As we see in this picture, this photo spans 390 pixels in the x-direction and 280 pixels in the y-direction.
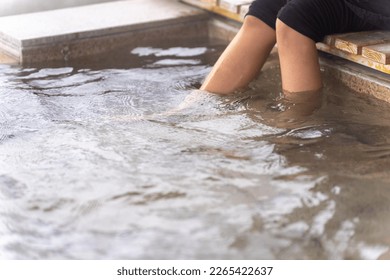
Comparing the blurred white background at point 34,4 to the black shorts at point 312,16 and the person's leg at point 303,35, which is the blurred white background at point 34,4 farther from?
the person's leg at point 303,35

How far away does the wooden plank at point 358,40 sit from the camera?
3365 mm

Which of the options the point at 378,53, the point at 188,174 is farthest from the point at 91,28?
the point at 188,174

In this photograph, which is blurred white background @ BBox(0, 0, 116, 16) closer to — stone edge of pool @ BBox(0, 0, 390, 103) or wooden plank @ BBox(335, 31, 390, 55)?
stone edge of pool @ BBox(0, 0, 390, 103)

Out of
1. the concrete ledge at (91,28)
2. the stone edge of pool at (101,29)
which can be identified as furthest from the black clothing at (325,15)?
the concrete ledge at (91,28)

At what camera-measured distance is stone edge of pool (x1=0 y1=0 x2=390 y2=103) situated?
14.1ft

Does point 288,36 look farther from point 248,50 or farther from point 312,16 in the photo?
point 248,50

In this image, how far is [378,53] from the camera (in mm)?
3262

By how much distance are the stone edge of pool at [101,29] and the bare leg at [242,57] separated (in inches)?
39.5

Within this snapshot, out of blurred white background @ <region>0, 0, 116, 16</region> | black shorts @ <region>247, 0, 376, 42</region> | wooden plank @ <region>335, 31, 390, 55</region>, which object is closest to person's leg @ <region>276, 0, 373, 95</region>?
black shorts @ <region>247, 0, 376, 42</region>

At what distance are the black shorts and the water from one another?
1.03ft

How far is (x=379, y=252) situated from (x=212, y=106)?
1364 millimetres

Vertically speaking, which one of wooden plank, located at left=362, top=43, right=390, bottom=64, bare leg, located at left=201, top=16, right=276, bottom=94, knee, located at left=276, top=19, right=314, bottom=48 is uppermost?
knee, located at left=276, top=19, right=314, bottom=48

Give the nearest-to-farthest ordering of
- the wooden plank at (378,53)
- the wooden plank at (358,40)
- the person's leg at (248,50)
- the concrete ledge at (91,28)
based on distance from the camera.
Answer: the wooden plank at (378,53) → the wooden plank at (358,40) → the person's leg at (248,50) → the concrete ledge at (91,28)

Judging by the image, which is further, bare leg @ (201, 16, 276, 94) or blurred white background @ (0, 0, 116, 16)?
blurred white background @ (0, 0, 116, 16)
